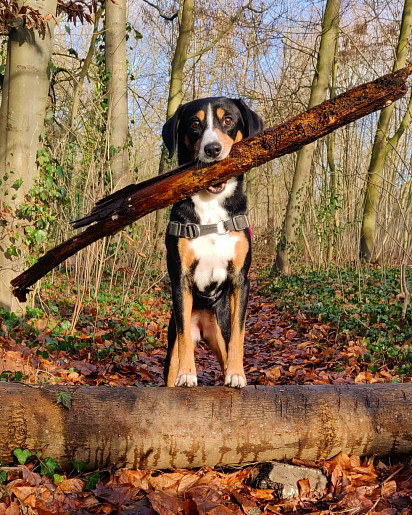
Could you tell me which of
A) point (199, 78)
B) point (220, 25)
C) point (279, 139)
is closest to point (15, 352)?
point (279, 139)

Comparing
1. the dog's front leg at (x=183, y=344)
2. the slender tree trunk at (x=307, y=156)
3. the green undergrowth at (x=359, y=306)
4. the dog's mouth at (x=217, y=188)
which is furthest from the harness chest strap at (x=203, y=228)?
the slender tree trunk at (x=307, y=156)

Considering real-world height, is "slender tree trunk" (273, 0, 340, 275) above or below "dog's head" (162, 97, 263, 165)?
above

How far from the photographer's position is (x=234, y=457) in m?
2.96

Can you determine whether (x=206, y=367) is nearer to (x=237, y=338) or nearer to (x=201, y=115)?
(x=237, y=338)

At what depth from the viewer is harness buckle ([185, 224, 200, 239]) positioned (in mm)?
3262

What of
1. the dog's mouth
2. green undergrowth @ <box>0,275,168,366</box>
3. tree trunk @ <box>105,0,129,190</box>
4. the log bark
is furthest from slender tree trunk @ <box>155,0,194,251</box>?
the log bark

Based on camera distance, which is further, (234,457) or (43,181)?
(43,181)

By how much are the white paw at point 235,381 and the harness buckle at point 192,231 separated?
89 cm

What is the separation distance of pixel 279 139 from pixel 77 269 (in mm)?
4423

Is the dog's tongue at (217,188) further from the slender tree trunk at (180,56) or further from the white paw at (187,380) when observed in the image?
the slender tree trunk at (180,56)

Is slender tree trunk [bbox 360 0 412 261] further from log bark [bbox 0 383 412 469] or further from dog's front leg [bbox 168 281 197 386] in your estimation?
dog's front leg [bbox 168 281 197 386]

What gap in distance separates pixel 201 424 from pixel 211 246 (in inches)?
42.5

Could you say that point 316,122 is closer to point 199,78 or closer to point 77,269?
point 77,269

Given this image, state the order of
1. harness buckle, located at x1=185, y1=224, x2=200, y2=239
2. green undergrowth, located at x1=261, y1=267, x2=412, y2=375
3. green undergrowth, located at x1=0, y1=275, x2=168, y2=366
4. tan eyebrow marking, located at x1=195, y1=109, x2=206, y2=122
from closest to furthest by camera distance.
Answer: harness buckle, located at x1=185, y1=224, x2=200, y2=239
tan eyebrow marking, located at x1=195, y1=109, x2=206, y2=122
green undergrowth, located at x1=0, y1=275, x2=168, y2=366
green undergrowth, located at x1=261, y1=267, x2=412, y2=375
